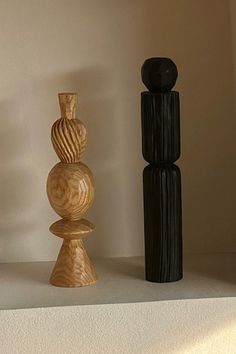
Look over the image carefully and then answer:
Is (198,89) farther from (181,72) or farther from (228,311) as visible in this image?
(228,311)

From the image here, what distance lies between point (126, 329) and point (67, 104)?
32 cm

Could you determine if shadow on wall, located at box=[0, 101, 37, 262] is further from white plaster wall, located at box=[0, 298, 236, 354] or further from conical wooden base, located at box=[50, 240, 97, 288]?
white plaster wall, located at box=[0, 298, 236, 354]

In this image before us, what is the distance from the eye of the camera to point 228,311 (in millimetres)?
1191

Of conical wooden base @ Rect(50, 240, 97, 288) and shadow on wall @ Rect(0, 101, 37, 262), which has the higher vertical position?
shadow on wall @ Rect(0, 101, 37, 262)

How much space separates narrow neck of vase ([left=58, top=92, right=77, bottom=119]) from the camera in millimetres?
1255

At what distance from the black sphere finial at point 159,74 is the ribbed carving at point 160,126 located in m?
0.01

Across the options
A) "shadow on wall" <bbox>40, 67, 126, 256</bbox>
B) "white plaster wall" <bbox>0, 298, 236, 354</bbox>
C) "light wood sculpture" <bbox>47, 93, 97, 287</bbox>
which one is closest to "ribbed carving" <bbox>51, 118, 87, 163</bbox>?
"light wood sculpture" <bbox>47, 93, 97, 287</bbox>

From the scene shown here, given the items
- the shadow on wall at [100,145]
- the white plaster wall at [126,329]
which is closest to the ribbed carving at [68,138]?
the shadow on wall at [100,145]

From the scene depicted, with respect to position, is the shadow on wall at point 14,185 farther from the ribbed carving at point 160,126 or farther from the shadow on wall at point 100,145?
the ribbed carving at point 160,126

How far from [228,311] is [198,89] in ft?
1.16

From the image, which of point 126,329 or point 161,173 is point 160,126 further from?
point 126,329

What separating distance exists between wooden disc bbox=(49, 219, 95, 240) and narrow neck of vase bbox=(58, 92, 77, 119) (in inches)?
5.8

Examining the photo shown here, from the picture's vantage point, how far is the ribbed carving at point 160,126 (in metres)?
1.23

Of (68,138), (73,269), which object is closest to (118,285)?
(73,269)
